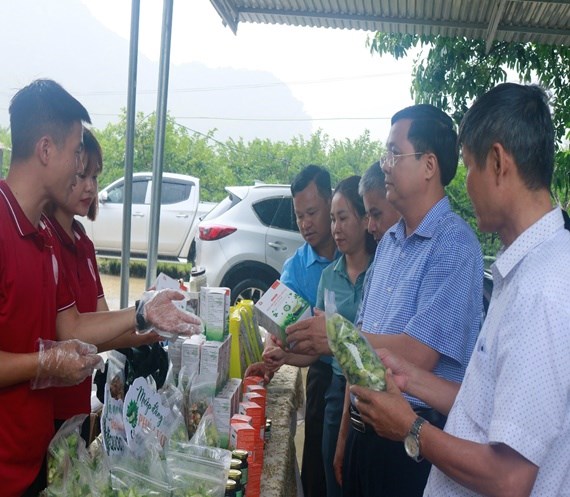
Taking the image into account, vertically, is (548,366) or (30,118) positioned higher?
(30,118)

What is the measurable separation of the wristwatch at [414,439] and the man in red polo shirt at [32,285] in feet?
2.76

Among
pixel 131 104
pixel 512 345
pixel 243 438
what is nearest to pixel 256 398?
→ pixel 243 438

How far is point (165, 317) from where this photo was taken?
7.04ft

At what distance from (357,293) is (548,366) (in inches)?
70.3

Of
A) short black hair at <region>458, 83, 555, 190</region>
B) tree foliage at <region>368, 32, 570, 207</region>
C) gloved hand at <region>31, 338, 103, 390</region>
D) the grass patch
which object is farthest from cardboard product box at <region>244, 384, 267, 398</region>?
the grass patch

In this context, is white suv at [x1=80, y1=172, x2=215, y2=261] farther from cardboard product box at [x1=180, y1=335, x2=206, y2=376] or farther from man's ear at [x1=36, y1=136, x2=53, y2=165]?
man's ear at [x1=36, y1=136, x2=53, y2=165]

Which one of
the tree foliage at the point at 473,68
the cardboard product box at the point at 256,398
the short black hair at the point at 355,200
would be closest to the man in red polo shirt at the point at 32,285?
the cardboard product box at the point at 256,398

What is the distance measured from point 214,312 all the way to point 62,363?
2.84ft

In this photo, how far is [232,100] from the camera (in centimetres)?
17012

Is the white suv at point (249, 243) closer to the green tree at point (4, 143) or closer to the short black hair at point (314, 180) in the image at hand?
the green tree at point (4, 143)

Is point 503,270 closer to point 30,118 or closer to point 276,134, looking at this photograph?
point 30,118

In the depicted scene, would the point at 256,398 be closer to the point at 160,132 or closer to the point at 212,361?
the point at 212,361

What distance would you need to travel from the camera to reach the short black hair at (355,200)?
305 cm

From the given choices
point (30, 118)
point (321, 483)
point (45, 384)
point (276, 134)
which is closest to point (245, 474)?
point (45, 384)
